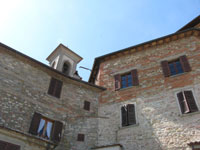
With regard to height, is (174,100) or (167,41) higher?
(167,41)

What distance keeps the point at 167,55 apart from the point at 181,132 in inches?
222

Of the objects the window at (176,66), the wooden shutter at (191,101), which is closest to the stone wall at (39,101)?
the window at (176,66)

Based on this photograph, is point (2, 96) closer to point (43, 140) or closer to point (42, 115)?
point (42, 115)

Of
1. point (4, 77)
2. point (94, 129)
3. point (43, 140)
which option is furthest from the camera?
point (94, 129)

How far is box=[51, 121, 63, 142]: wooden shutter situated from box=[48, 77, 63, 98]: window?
1.90 m

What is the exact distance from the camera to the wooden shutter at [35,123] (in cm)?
1091

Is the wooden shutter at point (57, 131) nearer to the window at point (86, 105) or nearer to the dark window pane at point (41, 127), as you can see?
the dark window pane at point (41, 127)

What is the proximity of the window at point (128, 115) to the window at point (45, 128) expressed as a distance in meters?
3.68

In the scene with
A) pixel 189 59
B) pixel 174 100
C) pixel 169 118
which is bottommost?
pixel 169 118

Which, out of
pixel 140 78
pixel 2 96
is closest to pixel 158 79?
pixel 140 78

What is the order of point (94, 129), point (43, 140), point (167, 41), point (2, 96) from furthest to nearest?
point (167, 41) < point (94, 129) < point (2, 96) < point (43, 140)

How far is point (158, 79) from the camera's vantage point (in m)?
13.4

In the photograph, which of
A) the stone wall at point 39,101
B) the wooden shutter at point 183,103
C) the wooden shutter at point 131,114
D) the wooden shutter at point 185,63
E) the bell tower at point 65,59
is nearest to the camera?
the stone wall at point 39,101

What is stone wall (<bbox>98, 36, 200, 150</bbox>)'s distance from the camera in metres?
10.8
